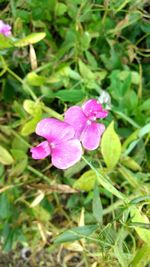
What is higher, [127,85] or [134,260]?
[127,85]

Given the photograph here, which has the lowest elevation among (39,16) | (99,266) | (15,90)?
(99,266)

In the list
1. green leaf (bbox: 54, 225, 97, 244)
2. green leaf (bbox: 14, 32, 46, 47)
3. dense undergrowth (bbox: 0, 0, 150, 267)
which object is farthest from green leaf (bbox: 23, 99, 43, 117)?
green leaf (bbox: 54, 225, 97, 244)

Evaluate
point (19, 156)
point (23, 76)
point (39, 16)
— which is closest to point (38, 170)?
point (19, 156)

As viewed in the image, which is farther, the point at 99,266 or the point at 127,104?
the point at 127,104

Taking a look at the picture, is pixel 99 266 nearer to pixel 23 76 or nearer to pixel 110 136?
pixel 110 136

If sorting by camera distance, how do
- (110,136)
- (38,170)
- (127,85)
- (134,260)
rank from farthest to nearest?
(38,170) → (127,85) → (110,136) → (134,260)

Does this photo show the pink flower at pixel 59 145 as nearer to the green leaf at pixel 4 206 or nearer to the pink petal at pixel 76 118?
the pink petal at pixel 76 118

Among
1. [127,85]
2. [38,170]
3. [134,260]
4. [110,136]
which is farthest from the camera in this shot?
[38,170]
